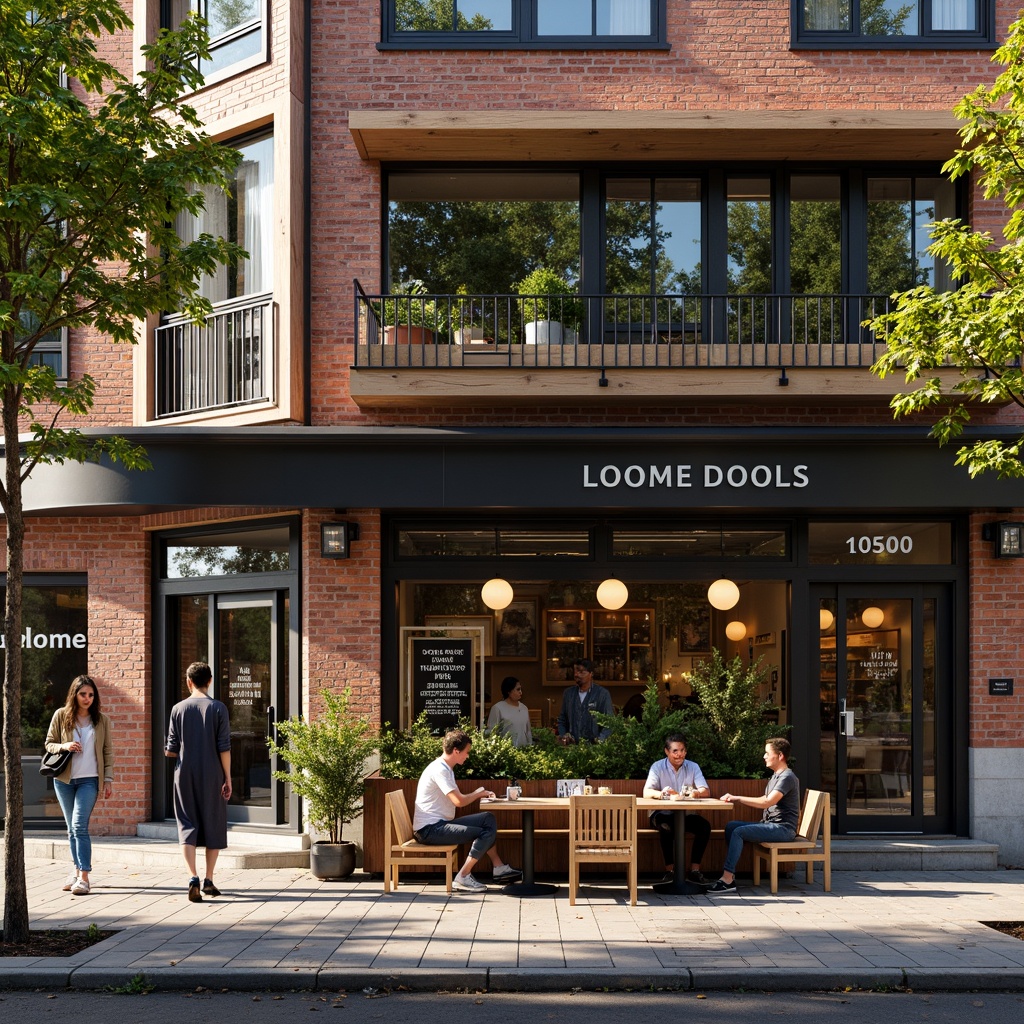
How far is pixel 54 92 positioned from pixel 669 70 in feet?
21.4

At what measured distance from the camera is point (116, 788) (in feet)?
45.3

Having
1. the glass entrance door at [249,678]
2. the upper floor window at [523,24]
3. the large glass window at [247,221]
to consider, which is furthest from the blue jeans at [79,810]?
the upper floor window at [523,24]

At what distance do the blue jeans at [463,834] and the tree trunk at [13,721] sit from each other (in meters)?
3.37

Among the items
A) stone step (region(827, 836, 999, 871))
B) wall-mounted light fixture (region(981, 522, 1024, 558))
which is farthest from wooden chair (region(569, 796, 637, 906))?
wall-mounted light fixture (region(981, 522, 1024, 558))

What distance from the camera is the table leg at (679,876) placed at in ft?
35.8

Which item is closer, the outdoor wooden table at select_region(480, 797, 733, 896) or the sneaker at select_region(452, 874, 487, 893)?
the outdoor wooden table at select_region(480, 797, 733, 896)

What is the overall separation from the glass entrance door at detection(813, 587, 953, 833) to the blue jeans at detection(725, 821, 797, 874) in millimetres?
2166

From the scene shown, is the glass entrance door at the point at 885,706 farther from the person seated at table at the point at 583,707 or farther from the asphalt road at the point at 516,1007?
the asphalt road at the point at 516,1007

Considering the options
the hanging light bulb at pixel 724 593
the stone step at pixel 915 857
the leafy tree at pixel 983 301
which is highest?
the leafy tree at pixel 983 301

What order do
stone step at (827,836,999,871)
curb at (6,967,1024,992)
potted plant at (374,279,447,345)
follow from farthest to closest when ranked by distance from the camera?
potted plant at (374,279,447,345) → stone step at (827,836,999,871) → curb at (6,967,1024,992)

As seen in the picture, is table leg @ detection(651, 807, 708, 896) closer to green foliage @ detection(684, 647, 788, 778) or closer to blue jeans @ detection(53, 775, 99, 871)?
green foliage @ detection(684, 647, 788, 778)

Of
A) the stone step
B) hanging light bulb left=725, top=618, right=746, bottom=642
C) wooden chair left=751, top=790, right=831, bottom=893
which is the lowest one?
the stone step

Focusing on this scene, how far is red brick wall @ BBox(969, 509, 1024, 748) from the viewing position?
12.8m

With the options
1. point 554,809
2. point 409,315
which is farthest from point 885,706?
point 409,315
